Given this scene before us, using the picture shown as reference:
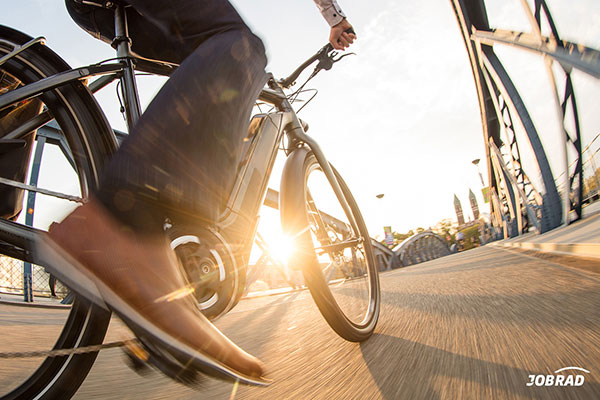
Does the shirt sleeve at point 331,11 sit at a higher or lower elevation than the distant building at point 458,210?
lower

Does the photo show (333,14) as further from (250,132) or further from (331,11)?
(250,132)

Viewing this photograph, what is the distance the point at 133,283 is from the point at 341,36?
1600 mm

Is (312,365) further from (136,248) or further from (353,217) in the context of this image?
(353,217)

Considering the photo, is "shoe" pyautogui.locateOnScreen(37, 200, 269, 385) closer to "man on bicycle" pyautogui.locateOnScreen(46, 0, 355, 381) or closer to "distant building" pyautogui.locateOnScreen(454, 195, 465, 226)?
"man on bicycle" pyautogui.locateOnScreen(46, 0, 355, 381)

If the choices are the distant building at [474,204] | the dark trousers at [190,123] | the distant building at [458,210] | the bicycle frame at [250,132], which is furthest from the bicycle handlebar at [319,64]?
the distant building at [458,210]

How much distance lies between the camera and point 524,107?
26.7ft

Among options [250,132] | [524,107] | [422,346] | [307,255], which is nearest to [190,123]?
[250,132]

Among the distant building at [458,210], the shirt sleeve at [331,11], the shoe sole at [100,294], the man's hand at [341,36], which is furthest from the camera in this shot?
the distant building at [458,210]

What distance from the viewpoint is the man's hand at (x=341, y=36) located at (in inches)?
62.1

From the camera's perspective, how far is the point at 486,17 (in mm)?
10398

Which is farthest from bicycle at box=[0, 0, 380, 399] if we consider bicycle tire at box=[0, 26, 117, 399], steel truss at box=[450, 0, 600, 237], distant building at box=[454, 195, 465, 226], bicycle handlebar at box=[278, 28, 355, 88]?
distant building at box=[454, 195, 465, 226]

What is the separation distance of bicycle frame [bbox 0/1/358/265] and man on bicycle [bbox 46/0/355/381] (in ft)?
0.76

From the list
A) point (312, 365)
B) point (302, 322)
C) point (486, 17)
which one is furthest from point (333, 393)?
point (486, 17)

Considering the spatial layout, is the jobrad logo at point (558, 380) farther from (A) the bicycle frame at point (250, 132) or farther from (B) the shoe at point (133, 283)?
(A) the bicycle frame at point (250, 132)
